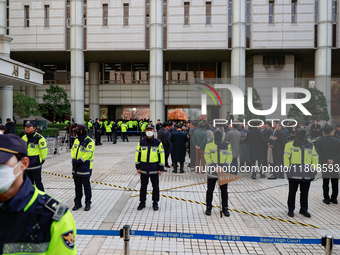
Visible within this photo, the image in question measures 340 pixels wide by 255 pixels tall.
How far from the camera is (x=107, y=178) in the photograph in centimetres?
1001

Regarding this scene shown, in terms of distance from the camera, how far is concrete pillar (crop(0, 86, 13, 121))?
22234 millimetres

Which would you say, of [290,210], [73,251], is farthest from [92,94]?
[73,251]

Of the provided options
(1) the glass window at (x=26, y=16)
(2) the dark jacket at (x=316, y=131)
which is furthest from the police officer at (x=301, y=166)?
(1) the glass window at (x=26, y=16)

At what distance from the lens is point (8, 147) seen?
1.58 metres

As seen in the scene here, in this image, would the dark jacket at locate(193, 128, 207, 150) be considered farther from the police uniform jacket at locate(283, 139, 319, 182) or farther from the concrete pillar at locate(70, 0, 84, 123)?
the concrete pillar at locate(70, 0, 84, 123)

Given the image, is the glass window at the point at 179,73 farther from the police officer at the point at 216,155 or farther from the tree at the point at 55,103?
the police officer at the point at 216,155

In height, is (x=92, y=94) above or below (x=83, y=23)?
below

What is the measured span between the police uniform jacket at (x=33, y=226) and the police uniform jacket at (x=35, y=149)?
5664 millimetres

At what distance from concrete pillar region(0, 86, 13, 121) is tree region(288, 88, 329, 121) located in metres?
21.9

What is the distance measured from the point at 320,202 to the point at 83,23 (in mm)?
29402

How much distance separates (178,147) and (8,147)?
984cm

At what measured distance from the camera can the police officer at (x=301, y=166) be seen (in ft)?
20.4

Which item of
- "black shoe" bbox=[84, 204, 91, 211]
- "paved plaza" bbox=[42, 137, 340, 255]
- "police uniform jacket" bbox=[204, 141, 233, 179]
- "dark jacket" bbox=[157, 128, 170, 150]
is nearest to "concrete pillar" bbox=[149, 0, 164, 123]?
"dark jacket" bbox=[157, 128, 170, 150]

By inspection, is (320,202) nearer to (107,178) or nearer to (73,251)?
(107,178)
